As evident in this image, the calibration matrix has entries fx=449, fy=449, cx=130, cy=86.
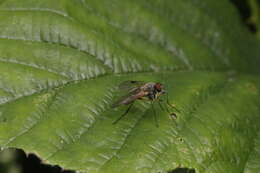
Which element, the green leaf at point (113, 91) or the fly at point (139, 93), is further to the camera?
the fly at point (139, 93)

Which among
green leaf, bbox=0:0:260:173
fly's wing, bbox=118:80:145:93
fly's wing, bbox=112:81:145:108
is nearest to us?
green leaf, bbox=0:0:260:173

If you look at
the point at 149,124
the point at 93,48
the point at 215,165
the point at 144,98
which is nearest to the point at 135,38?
the point at 93,48

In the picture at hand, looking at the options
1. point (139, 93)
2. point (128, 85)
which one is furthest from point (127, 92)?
point (139, 93)

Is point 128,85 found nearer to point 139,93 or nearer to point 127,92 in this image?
point 127,92

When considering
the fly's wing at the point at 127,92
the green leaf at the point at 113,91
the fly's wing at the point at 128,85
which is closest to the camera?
the green leaf at the point at 113,91

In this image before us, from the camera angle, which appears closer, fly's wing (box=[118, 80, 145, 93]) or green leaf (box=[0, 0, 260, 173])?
green leaf (box=[0, 0, 260, 173])

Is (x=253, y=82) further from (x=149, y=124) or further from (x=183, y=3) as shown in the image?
(x=149, y=124)

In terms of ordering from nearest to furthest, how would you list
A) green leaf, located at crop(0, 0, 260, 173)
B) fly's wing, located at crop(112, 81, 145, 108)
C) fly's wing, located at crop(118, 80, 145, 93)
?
green leaf, located at crop(0, 0, 260, 173)
fly's wing, located at crop(112, 81, 145, 108)
fly's wing, located at crop(118, 80, 145, 93)
